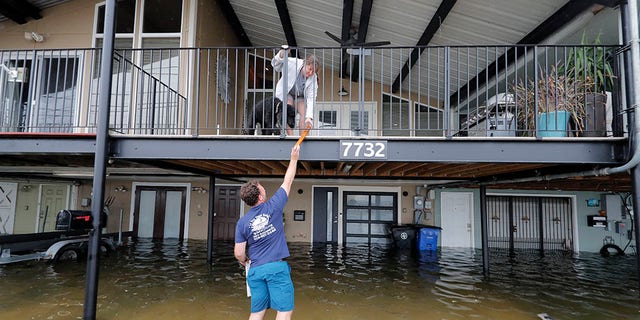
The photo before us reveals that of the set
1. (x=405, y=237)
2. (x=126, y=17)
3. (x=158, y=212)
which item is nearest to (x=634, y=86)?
(x=405, y=237)

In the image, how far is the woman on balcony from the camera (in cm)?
→ 399

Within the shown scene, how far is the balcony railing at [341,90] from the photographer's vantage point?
12.8 ft

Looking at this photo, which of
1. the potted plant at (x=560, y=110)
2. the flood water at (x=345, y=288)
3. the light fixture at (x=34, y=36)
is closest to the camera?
the potted plant at (x=560, y=110)

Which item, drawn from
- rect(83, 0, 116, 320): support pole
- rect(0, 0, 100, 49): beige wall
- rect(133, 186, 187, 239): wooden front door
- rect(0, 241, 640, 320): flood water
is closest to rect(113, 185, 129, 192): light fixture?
rect(133, 186, 187, 239): wooden front door

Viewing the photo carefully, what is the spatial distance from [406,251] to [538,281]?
346 centimetres

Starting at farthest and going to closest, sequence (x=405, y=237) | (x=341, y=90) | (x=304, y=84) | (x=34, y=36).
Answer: (x=405, y=237) < (x=34, y=36) < (x=341, y=90) < (x=304, y=84)

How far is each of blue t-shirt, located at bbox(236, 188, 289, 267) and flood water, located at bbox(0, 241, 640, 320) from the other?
167 centimetres

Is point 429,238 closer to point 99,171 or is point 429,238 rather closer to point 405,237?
point 405,237

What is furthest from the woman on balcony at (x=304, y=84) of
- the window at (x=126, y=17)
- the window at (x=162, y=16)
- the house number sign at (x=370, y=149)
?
the window at (x=126, y=17)

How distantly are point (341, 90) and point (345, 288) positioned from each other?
9.47 ft

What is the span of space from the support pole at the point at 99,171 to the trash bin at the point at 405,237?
7435 millimetres

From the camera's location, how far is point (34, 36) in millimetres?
7398

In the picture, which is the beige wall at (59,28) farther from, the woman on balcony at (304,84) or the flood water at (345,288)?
the woman on balcony at (304,84)

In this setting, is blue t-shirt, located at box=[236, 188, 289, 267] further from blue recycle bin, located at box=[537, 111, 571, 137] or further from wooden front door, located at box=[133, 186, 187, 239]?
wooden front door, located at box=[133, 186, 187, 239]
